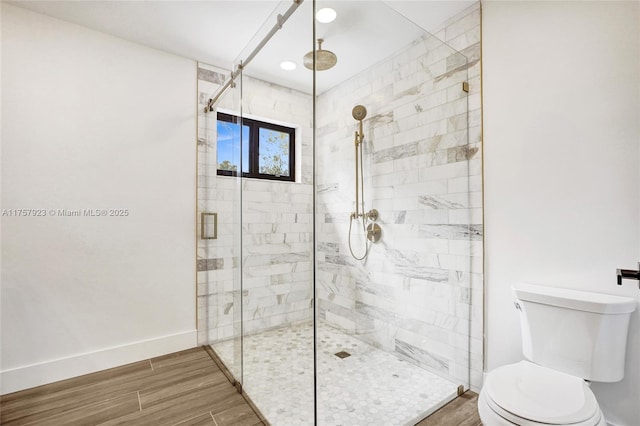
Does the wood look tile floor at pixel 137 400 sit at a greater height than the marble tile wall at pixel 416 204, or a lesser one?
lesser

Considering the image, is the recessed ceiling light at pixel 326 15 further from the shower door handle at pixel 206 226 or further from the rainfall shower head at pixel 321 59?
the shower door handle at pixel 206 226

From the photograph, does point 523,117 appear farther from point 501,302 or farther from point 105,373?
point 105,373

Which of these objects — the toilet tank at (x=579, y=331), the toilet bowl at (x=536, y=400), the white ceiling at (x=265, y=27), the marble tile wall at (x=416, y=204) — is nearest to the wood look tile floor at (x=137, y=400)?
the marble tile wall at (x=416, y=204)

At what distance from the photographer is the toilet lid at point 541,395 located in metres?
1.07

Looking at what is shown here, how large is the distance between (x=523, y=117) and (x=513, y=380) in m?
Result: 1.34

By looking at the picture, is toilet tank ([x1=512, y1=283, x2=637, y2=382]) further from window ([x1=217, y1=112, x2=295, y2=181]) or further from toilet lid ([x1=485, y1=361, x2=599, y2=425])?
window ([x1=217, y1=112, x2=295, y2=181])

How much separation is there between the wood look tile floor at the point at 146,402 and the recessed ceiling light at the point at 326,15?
6.63ft

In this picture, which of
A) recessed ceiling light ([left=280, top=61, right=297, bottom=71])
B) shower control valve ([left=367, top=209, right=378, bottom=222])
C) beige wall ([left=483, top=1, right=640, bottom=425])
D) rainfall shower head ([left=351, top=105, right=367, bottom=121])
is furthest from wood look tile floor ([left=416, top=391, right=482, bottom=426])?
recessed ceiling light ([left=280, top=61, right=297, bottom=71])

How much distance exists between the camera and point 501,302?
1.82 meters

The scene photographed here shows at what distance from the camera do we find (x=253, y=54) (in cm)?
187

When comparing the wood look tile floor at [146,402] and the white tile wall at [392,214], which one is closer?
the white tile wall at [392,214]

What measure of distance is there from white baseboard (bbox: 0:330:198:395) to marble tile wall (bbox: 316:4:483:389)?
1639 millimetres

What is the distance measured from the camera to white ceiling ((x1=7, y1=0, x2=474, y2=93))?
1511 millimetres

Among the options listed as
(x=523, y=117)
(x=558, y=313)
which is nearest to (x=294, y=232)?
(x=558, y=313)
